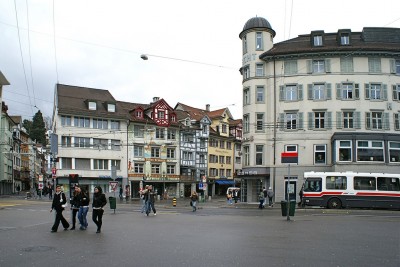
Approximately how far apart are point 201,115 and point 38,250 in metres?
69.2

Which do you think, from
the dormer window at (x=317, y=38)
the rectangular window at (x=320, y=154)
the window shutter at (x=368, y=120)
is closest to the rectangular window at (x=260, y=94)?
the dormer window at (x=317, y=38)

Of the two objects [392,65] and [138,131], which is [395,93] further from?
[138,131]

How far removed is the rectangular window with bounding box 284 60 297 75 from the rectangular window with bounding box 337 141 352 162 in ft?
30.7

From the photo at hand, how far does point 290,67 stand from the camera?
153 ft

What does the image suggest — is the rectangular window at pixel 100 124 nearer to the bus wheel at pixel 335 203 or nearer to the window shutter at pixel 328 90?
the window shutter at pixel 328 90

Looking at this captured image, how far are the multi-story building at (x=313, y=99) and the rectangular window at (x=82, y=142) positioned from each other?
79.3 feet

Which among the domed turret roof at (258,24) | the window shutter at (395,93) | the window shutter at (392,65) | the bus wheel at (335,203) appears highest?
the domed turret roof at (258,24)

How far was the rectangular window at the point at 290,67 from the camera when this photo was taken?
46531 millimetres

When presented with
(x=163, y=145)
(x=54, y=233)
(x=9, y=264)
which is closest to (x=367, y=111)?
(x=163, y=145)

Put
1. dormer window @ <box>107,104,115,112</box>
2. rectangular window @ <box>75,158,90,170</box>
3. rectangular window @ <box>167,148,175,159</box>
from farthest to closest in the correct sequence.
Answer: rectangular window @ <box>167,148,175,159</box>, dormer window @ <box>107,104,115,112</box>, rectangular window @ <box>75,158,90,170</box>

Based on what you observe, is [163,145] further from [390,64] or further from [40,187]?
[390,64]

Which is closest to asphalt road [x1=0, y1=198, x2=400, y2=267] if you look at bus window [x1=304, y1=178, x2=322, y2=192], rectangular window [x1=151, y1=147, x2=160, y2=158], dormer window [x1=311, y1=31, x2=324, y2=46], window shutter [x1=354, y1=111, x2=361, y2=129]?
bus window [x1=304, y1=178, x2=322, y2=192]

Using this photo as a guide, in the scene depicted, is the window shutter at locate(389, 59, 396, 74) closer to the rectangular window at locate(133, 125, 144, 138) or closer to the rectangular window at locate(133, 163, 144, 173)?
the rectangular window at locate(133, 125, 144, 138)

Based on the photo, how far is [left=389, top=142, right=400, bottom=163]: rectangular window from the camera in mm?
42312
